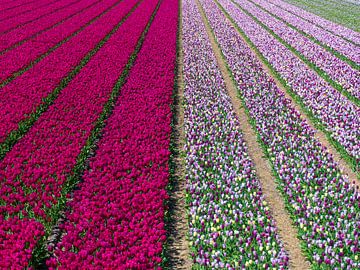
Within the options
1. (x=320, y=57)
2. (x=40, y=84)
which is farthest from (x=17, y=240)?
(x=320, y=57)

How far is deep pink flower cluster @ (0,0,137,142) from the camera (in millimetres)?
12095

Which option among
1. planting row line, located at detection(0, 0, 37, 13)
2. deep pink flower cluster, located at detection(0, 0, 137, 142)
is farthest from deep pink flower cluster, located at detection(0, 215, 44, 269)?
planting row line, located at detection(0, 0, 37, 13)

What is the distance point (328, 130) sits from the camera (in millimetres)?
12094

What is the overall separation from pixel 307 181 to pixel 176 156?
3.61 m

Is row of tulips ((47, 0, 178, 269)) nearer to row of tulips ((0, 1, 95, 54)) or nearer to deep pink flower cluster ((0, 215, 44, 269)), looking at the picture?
deep pink flower cluster ((0, 215, 44, 269))

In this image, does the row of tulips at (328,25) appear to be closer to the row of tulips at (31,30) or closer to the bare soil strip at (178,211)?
the bare soil strip at (178,211)

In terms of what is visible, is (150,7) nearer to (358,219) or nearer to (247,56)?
(247,56)

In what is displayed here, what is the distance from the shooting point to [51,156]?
9.70 m

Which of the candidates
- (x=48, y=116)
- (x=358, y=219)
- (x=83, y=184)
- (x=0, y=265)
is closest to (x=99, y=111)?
(x=48, y=116)

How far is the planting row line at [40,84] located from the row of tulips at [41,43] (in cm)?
68

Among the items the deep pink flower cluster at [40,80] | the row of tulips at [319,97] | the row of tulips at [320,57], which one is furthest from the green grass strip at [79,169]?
the row of tulips at [320,57]

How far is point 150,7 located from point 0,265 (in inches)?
1300

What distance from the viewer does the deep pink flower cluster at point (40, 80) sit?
12095 millimetres

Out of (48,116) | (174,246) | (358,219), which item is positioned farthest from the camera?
(48,116)
